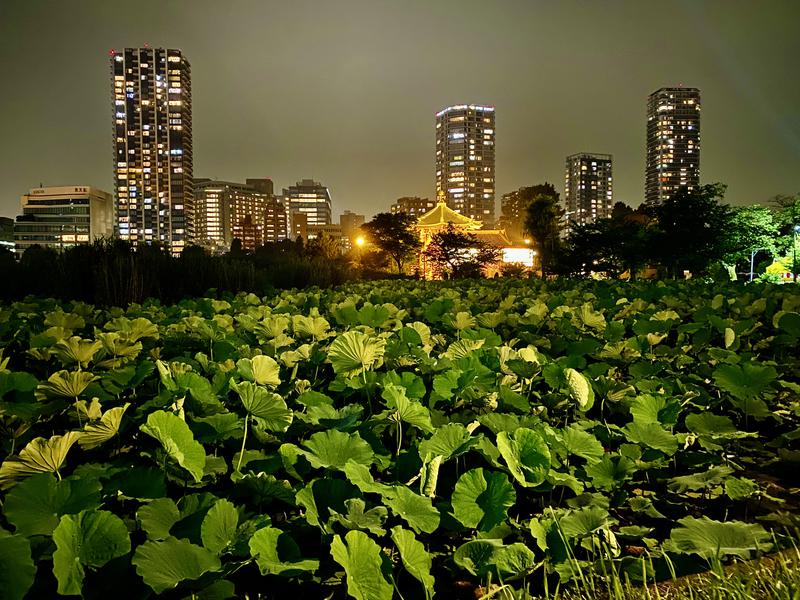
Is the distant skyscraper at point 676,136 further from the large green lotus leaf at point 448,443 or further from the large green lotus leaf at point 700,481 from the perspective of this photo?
the large green lotus leaf at point 448,443

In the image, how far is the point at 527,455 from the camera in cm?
101

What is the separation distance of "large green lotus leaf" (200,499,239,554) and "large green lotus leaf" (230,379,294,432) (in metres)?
0.27

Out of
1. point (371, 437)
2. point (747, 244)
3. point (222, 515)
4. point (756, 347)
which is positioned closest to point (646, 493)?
point (371, 437)

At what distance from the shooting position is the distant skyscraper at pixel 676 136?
445 ft

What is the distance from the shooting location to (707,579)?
869 millimetres

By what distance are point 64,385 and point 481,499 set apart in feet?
2.94

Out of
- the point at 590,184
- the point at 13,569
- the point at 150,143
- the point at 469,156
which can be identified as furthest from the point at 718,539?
the point at 590,184

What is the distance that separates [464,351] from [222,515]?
101cm

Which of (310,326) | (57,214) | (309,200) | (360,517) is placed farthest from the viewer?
(309,200)

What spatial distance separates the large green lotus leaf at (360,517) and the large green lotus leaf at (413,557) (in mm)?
46

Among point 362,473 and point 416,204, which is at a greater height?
point 416,204

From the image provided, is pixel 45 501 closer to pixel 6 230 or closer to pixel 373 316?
pixel 373 316

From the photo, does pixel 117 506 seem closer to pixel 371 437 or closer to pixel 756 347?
pixel 371 437

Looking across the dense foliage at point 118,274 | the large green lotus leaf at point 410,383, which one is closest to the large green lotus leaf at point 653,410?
the large green lotus leaf at point 410,383
